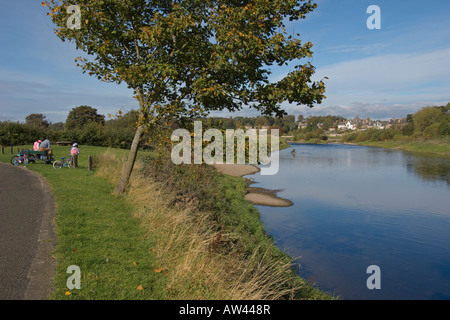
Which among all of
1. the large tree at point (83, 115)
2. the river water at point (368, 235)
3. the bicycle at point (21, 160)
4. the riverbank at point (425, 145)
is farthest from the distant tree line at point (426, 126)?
the bicycle at point (21, 160)

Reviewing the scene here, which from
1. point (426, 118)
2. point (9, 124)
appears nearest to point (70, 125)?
point (9, 124)

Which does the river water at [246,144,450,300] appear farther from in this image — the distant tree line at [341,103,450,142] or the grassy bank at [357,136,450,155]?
the distant tree line at [341,103,450,142]

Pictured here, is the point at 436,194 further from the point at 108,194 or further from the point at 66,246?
the point at 66,246

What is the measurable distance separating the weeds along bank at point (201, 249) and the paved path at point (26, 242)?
1.97 meters

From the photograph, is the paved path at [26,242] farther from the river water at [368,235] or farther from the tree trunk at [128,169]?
the river water at [368,235]

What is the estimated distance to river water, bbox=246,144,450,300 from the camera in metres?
11.0

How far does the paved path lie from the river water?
6.42m

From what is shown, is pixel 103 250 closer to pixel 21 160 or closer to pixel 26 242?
pixel 26 242

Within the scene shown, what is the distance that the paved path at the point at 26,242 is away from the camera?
496 cm

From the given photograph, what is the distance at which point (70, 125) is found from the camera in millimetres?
63312

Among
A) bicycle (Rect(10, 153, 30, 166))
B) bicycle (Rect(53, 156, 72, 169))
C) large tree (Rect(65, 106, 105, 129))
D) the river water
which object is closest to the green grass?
the river water

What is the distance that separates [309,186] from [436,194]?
9513 millimetres

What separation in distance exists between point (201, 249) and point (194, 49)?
5.76 m
